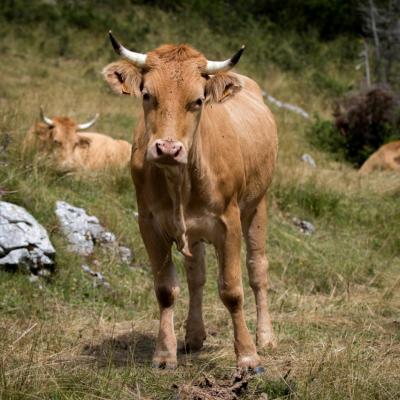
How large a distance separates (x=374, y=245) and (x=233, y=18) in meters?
22.1

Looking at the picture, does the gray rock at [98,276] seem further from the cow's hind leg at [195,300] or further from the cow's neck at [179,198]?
the cow's neck at [179,198]

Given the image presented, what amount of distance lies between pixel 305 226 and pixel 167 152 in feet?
22.6

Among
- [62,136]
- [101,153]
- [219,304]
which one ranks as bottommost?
[62,136]

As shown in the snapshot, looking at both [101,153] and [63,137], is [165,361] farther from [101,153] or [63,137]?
[63,137]

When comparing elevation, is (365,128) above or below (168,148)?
below

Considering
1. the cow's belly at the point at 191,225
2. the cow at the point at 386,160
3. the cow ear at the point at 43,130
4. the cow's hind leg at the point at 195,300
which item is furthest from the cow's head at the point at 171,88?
the cow at the point at 386,160

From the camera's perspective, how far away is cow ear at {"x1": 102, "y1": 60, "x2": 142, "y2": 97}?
542 centimetres

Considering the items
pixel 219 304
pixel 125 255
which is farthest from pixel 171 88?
pixel 125 255

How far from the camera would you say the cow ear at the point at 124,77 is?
17.8 ft

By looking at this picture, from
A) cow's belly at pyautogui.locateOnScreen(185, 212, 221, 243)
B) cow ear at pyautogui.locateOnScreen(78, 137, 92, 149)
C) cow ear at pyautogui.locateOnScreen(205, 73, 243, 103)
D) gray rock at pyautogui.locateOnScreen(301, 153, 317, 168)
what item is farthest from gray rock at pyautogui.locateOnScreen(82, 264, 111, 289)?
gray rock at pyautogui.locateOnScreen(301, 153, 317, 168)

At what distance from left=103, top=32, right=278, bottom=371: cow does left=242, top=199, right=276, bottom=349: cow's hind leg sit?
1.34 feet

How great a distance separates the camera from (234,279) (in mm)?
5781

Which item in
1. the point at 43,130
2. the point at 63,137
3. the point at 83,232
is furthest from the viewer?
the point at 63,137

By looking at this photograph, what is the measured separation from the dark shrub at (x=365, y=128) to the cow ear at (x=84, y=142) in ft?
24.2
